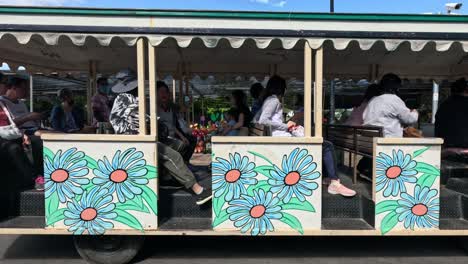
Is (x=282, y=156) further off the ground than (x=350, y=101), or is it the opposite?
(x=350, y=101)

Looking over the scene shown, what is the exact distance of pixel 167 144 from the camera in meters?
4.59

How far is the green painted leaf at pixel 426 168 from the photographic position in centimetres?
397

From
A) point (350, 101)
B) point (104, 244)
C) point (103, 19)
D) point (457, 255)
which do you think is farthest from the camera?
point (350, 101)

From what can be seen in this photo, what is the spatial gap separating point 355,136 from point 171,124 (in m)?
2.29

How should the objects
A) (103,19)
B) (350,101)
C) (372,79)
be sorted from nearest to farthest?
(103,19), (372,79), (350,101)

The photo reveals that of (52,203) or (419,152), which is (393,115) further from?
(52,203)

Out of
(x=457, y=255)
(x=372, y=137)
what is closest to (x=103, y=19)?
(x=372, y=137)

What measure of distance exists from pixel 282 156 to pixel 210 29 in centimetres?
139

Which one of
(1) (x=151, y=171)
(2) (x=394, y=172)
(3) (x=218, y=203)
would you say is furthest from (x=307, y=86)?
(1) (x=151, y=171)

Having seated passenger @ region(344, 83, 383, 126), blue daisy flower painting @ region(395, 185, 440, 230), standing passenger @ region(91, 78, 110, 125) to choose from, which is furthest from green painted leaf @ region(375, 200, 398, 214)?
standing passenger @ region(91, 78, 110, 125)

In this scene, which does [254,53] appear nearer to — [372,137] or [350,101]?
[372,137]

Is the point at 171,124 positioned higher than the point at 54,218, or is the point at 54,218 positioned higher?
the point at 171,124

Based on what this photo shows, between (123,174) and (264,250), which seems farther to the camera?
(264,250)

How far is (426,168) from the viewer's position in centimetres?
398
